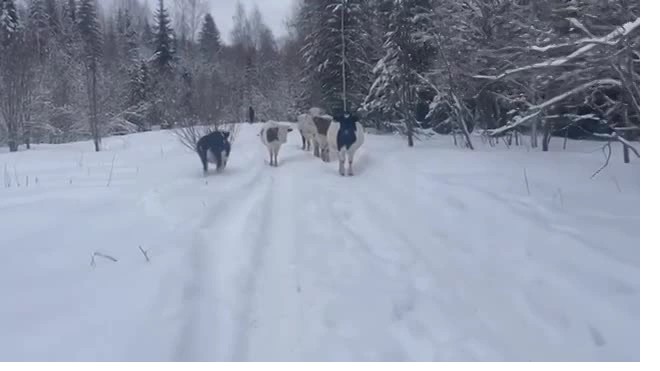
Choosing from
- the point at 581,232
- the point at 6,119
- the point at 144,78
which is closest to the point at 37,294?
the point at 581,232

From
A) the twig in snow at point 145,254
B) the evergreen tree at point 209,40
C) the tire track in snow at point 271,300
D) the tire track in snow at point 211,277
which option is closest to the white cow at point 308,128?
the tire track in snow at point 211,277

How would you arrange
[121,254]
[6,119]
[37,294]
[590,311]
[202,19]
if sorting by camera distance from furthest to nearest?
1. [202,19]
2. [6,119]
3. [121,254]
4. [37,294]
5. [590,311]

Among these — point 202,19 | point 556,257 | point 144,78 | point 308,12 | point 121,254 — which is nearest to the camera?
point 556,257

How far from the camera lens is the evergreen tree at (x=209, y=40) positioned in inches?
2165

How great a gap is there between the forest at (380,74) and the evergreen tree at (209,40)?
273 mm

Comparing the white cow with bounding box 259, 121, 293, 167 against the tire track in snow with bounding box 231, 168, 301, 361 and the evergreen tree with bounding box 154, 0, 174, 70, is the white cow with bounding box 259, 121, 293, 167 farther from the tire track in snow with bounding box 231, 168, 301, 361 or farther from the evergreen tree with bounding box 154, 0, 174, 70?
the evergreen tree with bounding box 154, 0, 174, 70

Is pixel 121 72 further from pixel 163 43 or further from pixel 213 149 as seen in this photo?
pixel 213 149

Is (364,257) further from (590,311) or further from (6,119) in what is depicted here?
(6,119)

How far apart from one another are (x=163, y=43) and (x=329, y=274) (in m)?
47.4

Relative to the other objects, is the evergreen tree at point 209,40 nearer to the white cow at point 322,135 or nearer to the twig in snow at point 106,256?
the white cow at point 322,135

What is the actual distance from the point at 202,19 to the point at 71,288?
201 feet

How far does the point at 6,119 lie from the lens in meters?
20.5

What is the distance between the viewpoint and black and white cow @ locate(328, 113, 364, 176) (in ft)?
36.5

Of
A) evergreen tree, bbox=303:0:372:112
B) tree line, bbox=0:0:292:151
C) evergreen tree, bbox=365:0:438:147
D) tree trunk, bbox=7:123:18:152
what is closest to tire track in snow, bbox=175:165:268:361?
tree line, bbox=0:0:292:151
